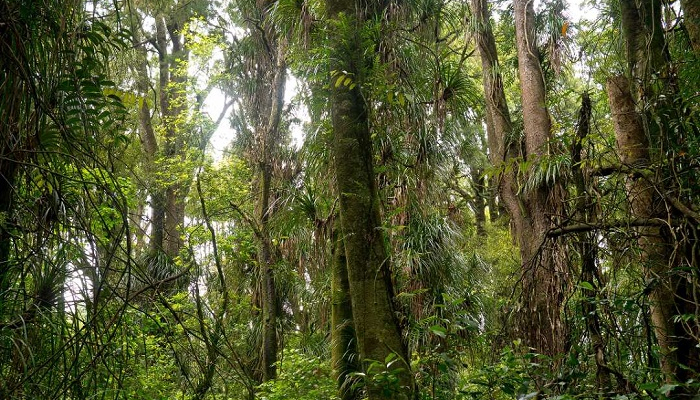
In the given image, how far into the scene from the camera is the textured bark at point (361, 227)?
3193mm

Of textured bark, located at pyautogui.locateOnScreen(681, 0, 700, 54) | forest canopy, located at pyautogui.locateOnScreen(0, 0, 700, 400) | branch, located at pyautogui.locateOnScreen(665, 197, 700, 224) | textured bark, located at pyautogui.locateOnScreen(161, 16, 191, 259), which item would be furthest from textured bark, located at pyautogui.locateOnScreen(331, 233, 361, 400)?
textured bark, located at pyautogui.locateOnScreen(161, 16, 191, 259)

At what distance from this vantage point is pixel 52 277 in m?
2.11

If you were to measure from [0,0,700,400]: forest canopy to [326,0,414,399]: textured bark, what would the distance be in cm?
1

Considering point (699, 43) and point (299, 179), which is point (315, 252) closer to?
point (299, 179)

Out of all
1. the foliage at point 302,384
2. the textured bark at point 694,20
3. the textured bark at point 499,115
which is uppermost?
the textured bark at point 499,115

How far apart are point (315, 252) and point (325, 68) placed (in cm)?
260

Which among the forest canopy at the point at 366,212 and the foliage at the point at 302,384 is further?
the foliage at the point at 302,384

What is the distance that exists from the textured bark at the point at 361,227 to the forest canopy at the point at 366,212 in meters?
0.01

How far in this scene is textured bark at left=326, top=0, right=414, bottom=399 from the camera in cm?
319

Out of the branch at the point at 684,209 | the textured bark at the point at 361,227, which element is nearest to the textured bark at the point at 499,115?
the textured bark at the point at 361,227

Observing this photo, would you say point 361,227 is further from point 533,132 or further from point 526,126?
point 526,126

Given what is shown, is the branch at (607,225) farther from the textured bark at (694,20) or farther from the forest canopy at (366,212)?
the textured bark at (694,20)

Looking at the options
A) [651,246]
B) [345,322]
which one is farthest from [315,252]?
[651,246]

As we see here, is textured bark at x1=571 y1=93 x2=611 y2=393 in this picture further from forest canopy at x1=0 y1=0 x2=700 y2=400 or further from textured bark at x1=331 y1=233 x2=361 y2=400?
textured bark at x1=331 y1=233 x2=361 y2=400
